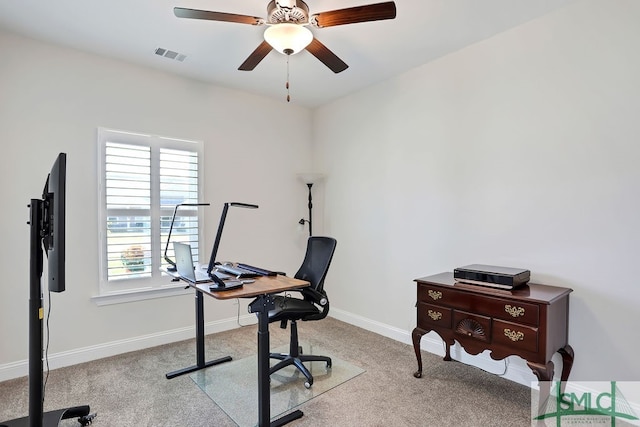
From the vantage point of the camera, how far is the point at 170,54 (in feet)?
9.68

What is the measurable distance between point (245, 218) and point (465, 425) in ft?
9.31

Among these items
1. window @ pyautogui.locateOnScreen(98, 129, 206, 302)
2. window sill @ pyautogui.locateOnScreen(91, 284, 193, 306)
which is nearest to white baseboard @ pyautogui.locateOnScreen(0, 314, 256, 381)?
window sill @ pyautogui.locateOnScreen(91, 284, 193, 306)

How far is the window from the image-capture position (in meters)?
3.01

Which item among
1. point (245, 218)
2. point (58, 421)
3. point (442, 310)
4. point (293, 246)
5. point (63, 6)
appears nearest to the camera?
point (58, 421)

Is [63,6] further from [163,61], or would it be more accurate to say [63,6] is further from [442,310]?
[442,310]

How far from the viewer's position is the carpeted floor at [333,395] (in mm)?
2096

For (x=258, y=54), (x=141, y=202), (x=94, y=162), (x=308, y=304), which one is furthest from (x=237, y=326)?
(x=258, y=54)

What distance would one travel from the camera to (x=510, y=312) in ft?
6.88

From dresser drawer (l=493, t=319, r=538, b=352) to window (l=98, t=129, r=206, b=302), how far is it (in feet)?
9.21

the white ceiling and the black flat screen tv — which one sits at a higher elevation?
the white ceiling

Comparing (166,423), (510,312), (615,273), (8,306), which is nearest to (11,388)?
(8,306)

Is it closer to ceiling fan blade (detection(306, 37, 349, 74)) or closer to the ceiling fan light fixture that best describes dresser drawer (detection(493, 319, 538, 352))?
ceiling fan blade (detection(306, 37, 349, 74))

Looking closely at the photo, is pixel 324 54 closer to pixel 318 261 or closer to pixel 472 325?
pixel 318 261

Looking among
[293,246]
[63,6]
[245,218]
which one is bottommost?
[293,246]
